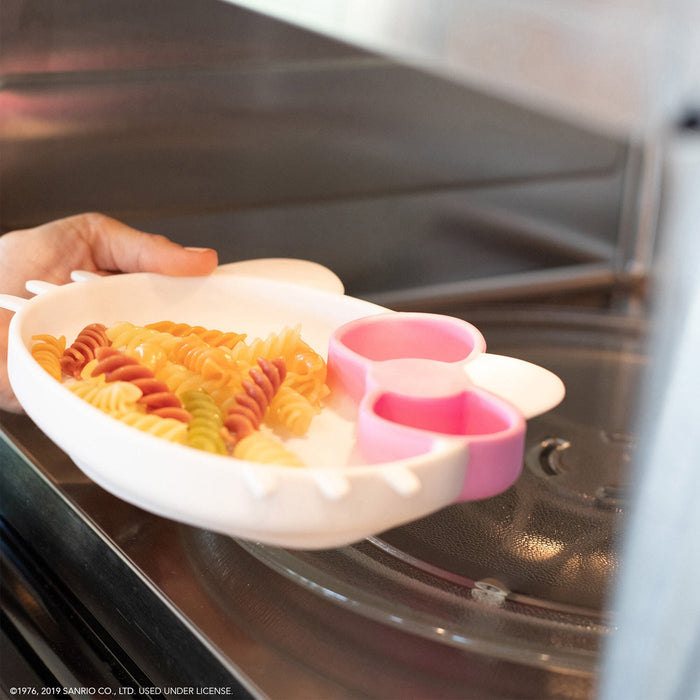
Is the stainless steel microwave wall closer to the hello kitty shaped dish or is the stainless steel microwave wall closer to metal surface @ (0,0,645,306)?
metal surface @ (0,0,645,306)

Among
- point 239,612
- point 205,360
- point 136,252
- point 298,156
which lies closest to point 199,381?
point 205,360

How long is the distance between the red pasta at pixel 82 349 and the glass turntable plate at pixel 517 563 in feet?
0.48

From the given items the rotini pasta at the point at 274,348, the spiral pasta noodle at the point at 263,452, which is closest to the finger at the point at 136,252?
the rotini pasta at the point at 274,348

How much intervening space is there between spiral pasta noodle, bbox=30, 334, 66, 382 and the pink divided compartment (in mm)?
153

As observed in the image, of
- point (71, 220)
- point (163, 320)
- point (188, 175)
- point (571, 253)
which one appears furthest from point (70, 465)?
point (571, 253)

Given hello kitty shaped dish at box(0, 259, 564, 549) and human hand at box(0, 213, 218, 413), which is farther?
human hand at box(0, 213, 218, 413)

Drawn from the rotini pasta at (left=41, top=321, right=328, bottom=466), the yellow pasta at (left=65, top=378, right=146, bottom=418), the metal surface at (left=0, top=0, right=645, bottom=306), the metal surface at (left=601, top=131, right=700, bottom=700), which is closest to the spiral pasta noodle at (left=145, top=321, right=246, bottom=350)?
the rotini pasta at (left=41, top=321, right=328, bottom=466)

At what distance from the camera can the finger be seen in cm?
62

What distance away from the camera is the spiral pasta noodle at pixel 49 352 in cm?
50

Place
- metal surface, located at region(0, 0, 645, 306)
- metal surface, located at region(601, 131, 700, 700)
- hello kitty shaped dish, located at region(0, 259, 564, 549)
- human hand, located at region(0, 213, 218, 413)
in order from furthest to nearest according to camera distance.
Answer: metal surface, located at region(0, 0, 645, 306), human hand, located at region(0, 213, 218, 413), hello kitty shaped dish, located at region(0, 259, 564, 549), metal surface, located at region(601, 131, 700, 700)

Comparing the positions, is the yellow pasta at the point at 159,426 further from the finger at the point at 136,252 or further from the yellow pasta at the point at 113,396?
the finger at the point at 136,252

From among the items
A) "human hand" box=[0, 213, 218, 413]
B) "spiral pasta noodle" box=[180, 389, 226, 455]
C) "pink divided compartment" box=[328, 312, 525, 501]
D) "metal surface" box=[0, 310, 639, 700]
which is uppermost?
"pink divided compartment" box=[328, 312, 525, 501]

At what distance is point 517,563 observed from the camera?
22.1 inches

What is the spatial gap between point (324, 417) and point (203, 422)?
86 millimetres
